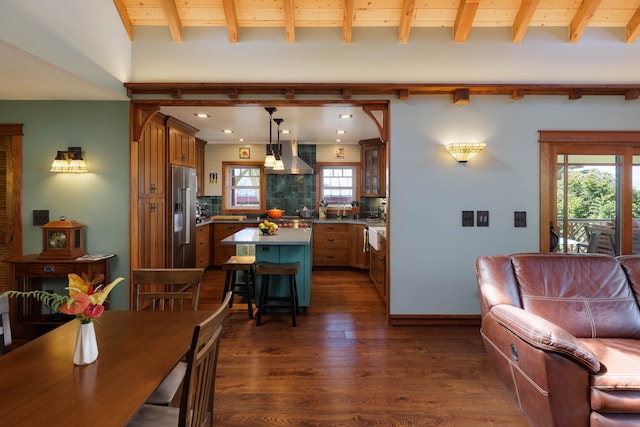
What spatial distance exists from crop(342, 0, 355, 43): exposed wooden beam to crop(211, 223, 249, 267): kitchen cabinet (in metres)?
3.74

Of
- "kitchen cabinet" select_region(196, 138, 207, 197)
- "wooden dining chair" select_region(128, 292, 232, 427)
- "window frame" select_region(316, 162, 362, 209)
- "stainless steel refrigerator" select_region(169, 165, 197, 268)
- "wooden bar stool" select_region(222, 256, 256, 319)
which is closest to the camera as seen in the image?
"wooden dining chair" select_region(128, 292, 232, 427)

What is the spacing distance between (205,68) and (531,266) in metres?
3.35

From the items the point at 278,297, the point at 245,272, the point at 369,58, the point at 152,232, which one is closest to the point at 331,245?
the point at 278,297

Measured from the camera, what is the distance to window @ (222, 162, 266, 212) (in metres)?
6.54

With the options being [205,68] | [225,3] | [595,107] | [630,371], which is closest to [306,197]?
[205,68]

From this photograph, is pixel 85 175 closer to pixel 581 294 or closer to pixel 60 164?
pixel 60 164

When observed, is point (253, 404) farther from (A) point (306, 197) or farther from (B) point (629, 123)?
(A) point (306, 197)

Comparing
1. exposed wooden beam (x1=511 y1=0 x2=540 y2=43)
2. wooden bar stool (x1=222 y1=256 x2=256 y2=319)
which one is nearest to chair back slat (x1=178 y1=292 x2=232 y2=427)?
wooden bar stool (x1=222 y1=256 x2=256 y2=319)

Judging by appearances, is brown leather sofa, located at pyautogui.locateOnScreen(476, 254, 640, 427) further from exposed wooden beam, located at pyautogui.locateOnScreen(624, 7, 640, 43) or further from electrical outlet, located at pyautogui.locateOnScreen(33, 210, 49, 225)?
electrical outlet, located at pyautogui.locateOnScreen(33, 210, 49, 225)

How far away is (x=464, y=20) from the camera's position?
9.80 feet

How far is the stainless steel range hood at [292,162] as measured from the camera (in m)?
5.79

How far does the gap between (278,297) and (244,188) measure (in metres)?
3.54

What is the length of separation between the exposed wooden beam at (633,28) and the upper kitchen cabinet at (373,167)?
3119 millimetres

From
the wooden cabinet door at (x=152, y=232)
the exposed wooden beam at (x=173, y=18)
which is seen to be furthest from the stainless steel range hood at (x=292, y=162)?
the exposed wooden beam at (x=173, y=18)
